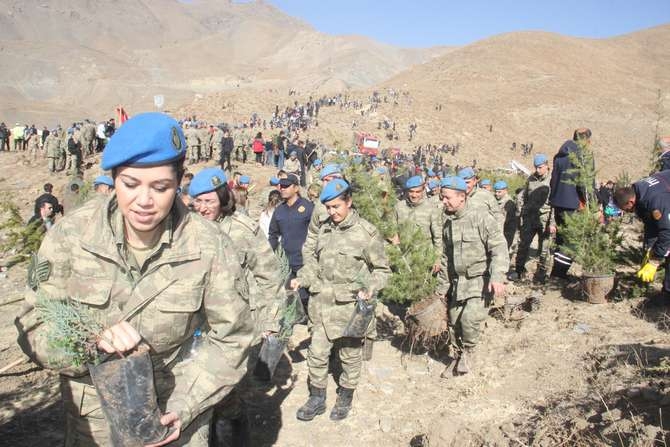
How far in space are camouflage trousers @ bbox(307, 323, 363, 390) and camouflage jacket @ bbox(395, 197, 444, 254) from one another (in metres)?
2.47

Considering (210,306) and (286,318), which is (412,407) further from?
(210,306)

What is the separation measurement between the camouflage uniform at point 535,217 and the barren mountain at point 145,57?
2208 inches

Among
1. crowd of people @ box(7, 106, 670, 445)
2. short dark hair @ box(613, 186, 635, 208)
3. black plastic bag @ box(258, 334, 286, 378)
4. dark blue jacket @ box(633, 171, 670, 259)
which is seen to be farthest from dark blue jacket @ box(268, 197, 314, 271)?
dark blue jacket @ box(633, 171, 670, 259)

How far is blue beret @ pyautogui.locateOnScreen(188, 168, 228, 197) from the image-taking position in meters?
3.89

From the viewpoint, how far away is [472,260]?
4.93 m

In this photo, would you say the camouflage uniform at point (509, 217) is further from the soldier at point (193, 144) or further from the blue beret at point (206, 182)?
the soldier at point (193, 144)

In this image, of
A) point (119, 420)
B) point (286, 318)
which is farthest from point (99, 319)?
point (286, 318)

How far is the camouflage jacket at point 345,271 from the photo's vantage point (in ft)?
14.2

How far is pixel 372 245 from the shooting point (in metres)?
4.35

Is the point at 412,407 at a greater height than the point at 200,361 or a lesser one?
lesser

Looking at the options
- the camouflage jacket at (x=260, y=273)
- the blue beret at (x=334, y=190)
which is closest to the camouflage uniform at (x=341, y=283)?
the blue beret at (x=334, y=190)

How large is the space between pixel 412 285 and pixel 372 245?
1.07 metres

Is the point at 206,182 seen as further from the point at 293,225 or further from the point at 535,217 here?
the point at 535,217

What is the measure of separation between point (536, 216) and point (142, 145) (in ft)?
25.5
